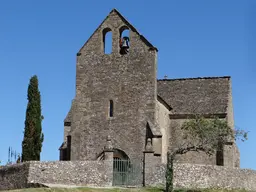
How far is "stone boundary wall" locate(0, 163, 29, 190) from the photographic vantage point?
134 feet

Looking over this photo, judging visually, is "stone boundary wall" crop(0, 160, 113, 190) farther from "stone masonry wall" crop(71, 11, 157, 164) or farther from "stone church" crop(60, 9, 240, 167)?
"stone masonry wall" crop(71, 11, 157, 164)

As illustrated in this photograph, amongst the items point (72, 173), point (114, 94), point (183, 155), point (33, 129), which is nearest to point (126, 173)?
point (72, 173)

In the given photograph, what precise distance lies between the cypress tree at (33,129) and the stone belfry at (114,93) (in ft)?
9.10

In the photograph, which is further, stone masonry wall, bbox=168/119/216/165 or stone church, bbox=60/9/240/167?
stone masonry wall, bbox=168/119/216/165

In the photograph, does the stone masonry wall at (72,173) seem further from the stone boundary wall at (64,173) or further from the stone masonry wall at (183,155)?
the stone masonry wall at (183,155)

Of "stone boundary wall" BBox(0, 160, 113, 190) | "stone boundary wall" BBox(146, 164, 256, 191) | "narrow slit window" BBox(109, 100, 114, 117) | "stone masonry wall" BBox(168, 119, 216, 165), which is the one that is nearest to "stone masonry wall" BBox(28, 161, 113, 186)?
"stone boundary wall" BBox(0, 160, 113, 190)

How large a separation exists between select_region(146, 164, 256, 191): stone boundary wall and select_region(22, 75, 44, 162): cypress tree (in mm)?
12654

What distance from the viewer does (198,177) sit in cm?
4066

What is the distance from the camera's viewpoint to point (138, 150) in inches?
1788

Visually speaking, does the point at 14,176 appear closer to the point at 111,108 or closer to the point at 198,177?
the point at 111,108

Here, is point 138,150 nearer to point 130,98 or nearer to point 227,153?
point 130,98

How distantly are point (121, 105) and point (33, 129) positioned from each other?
851 centimetres

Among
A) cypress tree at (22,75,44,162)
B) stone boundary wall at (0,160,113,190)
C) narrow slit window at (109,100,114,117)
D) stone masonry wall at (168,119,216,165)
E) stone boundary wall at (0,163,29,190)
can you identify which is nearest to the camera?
stone boundary wall at (0,160,113,190)

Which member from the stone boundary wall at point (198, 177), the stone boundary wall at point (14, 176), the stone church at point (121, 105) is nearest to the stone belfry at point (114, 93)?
the stone church at point (121, 105)
